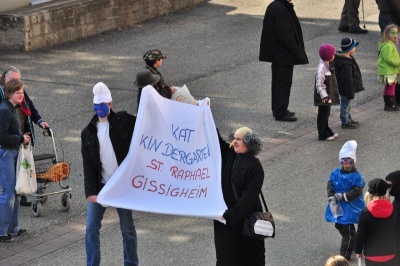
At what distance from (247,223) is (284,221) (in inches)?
100

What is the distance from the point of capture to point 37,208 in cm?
1138

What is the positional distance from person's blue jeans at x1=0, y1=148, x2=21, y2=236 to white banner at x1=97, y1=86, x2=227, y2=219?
1.70m

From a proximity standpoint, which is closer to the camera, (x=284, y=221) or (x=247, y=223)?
(x=247, y=223)

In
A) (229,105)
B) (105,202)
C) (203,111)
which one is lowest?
(229,105)

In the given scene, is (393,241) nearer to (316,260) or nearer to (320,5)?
(316,260)

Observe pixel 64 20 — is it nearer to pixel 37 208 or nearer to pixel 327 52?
pixel 327 52

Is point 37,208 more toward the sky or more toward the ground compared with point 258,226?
more toward the ground

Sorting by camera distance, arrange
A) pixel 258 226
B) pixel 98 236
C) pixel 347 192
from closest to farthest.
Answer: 1. pixel 258 226
2. pixel 98 236
3. pixel 347 192

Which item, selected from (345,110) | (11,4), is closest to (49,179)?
(345,110)

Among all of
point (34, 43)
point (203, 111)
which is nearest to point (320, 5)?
point (34, 43)

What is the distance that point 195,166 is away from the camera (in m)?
9.31

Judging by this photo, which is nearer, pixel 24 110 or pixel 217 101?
pixel 24 110

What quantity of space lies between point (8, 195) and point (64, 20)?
844 centimetres

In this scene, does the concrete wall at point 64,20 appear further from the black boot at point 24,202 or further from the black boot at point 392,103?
the black boot at point 24,202
